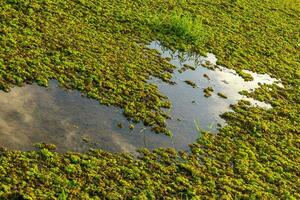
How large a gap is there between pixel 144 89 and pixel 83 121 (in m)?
2.30

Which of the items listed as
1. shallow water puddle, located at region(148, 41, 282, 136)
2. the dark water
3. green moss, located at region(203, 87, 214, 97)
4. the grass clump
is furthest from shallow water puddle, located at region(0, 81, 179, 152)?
the grass clump

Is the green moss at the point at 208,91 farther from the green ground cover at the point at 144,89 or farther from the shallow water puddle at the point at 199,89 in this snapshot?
the green ground cover at the point at 144,89

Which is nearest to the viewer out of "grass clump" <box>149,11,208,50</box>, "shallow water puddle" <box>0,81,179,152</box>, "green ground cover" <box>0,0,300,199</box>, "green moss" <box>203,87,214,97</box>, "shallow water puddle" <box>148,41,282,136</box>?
"green ground cover" <box>0,0,300,199</box>

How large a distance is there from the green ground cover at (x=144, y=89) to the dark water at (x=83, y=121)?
0.89 feet

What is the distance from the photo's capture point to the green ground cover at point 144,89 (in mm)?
8125

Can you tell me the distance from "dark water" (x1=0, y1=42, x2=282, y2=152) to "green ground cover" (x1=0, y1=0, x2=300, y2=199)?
271 mm

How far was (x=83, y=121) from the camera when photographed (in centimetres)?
969

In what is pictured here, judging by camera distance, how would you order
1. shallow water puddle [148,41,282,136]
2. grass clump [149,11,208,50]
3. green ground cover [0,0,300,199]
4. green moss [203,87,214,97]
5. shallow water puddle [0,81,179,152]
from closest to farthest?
green ground cover [0,0,300,199]
shallow water puddle [0,81,179,152]
shallow water puddle [148,41,282,136]
green moss [203,87,214,97]
grass clump [149,11,208,50]

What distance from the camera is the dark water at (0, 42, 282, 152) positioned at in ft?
28.9

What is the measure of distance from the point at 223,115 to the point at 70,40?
183 inches

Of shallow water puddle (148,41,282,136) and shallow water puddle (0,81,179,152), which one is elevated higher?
shallow water puddle (148,41,282,136)

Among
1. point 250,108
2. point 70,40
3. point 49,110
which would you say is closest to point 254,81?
point 250,108

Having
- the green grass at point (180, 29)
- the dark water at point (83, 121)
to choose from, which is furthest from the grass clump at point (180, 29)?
the dark water at point (83, 121)

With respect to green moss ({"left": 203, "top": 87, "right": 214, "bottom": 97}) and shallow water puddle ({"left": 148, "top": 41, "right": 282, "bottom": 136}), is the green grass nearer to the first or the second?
shallow water puddle ({"left": 148, "top": 41, "right": 282, "bottom": 136})
